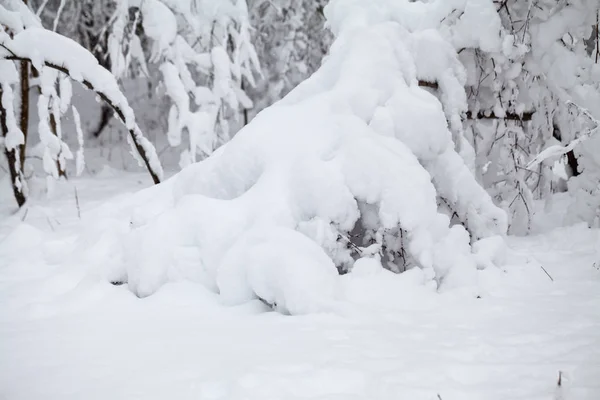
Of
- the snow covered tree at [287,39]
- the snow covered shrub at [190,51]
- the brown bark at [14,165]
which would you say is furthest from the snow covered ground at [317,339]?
the snow covered tree at [287,39]

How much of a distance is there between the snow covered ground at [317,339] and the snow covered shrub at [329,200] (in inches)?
5.8

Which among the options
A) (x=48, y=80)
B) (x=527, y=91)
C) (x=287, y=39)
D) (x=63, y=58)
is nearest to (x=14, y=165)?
(x=48, y=80)

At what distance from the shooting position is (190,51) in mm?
6188

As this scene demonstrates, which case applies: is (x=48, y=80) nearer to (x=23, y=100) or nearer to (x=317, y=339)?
(x=23, y=100)

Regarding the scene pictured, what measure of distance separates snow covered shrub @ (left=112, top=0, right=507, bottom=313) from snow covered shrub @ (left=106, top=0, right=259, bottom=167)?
2179mm

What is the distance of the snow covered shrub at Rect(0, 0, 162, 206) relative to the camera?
4129 mm

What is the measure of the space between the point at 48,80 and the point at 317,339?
162 inches

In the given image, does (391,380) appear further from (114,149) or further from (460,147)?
(114,149)

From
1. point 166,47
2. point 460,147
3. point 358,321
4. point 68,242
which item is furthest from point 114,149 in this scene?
point 358,321

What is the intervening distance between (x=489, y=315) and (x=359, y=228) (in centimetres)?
92

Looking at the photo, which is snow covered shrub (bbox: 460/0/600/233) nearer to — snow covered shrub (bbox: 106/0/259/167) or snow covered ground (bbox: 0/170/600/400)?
snow covered ground (bbox: 0/170/600/400)

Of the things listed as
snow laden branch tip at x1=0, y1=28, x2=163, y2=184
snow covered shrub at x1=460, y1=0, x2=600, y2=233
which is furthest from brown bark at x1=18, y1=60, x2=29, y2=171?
snow covered shrub at x1=460, y1=0, x2=600, y2=233

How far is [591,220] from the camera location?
13.3ft

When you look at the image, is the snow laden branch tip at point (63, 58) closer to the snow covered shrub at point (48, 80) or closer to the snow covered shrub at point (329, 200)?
the snow covered shrub at point (48, 80)
